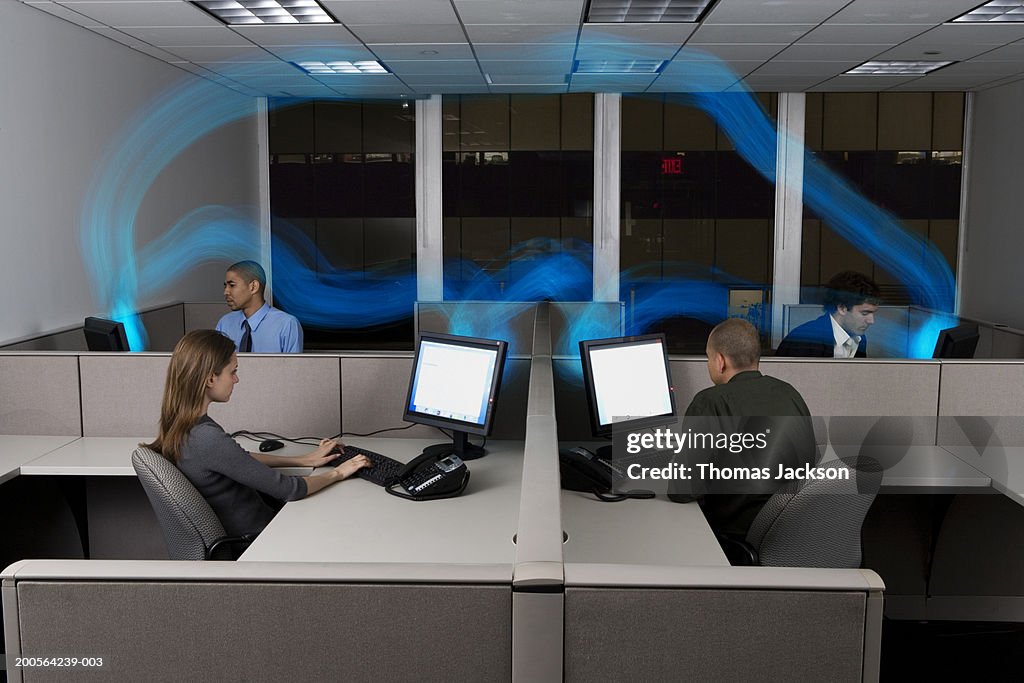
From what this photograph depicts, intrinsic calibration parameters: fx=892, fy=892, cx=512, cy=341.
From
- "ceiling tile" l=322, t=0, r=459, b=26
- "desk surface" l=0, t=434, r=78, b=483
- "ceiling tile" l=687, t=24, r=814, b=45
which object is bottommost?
"desk surface" l=0, t=434, r=78, b=483

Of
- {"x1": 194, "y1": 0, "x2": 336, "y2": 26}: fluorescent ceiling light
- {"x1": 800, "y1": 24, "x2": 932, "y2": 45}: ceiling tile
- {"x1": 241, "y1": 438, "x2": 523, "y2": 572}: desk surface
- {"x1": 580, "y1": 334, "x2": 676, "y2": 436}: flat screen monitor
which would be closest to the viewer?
{"x1": 241, "y1": 438, "x2": 523, "y2": 572}: desk surface

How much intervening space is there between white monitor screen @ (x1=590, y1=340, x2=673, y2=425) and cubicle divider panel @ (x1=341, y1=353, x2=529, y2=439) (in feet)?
1.05

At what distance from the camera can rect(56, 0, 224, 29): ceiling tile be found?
12.0ft

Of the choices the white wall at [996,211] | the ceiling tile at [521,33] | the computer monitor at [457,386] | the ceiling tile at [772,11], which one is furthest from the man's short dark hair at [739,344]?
the white wall at [996,211]

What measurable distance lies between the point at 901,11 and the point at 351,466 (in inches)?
118

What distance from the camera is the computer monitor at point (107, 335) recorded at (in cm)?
323

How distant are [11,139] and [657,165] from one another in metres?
4.41

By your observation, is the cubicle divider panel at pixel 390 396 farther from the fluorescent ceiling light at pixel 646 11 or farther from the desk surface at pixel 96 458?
the fluorescent ceiling light at pixel 646 11

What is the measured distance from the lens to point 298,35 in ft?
14.3

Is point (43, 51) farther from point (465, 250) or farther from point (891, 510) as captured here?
point (891, 510)

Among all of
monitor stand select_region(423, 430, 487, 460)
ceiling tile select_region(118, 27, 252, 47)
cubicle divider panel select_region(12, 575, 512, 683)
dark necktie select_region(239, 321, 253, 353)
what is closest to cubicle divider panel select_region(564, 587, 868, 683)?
cubicle divider panel select_region(12, 575, 512, 683)

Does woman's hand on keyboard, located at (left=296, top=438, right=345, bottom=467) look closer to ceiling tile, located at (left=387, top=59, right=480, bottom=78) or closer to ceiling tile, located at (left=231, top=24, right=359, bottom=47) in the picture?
ceiling tile, located at (left=231, top=24, right=359, bottom=47)

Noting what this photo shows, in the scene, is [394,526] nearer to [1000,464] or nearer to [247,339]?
[247,339]

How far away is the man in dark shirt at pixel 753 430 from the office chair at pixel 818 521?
11 centimetres
